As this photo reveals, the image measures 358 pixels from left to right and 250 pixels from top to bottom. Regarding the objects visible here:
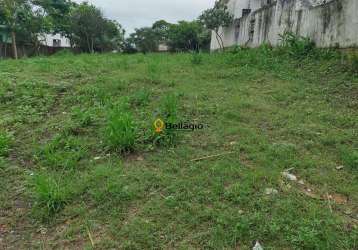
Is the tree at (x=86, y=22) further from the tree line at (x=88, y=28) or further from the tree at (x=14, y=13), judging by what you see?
the tree at (x=14, y=13)

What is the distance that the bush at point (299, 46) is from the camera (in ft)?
21.5

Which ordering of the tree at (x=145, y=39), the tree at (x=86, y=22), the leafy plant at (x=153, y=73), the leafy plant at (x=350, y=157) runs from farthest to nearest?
the tree at (x=145, y=39) < the tree at (x=86, y=22) < the leafy plant at (x=153, y=73) < the leafy plant at (x=350, y=157)

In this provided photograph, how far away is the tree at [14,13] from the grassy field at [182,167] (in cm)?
879

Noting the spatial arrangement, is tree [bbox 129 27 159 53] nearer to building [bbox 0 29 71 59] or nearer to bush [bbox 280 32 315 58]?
building [bbox 0 29 71 59]

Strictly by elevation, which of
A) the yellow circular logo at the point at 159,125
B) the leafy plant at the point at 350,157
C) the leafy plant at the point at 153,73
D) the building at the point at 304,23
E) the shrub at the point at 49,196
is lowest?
the shrub at the point at 49,196

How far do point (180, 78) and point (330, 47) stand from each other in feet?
9.25

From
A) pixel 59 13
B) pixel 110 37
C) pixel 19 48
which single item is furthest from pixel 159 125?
pixel 110 37

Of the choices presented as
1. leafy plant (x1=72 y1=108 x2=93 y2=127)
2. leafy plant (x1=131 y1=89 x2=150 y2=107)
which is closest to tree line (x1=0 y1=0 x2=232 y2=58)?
leafy plant (x1=131 y1=89 x2=150 y2=107)

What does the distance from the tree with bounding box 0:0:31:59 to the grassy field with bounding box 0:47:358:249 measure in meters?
8.79

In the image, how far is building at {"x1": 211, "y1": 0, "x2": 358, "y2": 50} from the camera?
5.54 meters

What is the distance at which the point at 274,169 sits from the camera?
257cm

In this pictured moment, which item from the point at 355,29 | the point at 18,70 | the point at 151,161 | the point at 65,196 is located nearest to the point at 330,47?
the point at 355,29

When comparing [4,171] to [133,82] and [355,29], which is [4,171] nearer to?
[133,82]

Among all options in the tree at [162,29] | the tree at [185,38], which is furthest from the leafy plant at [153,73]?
the tree at [162,29]
